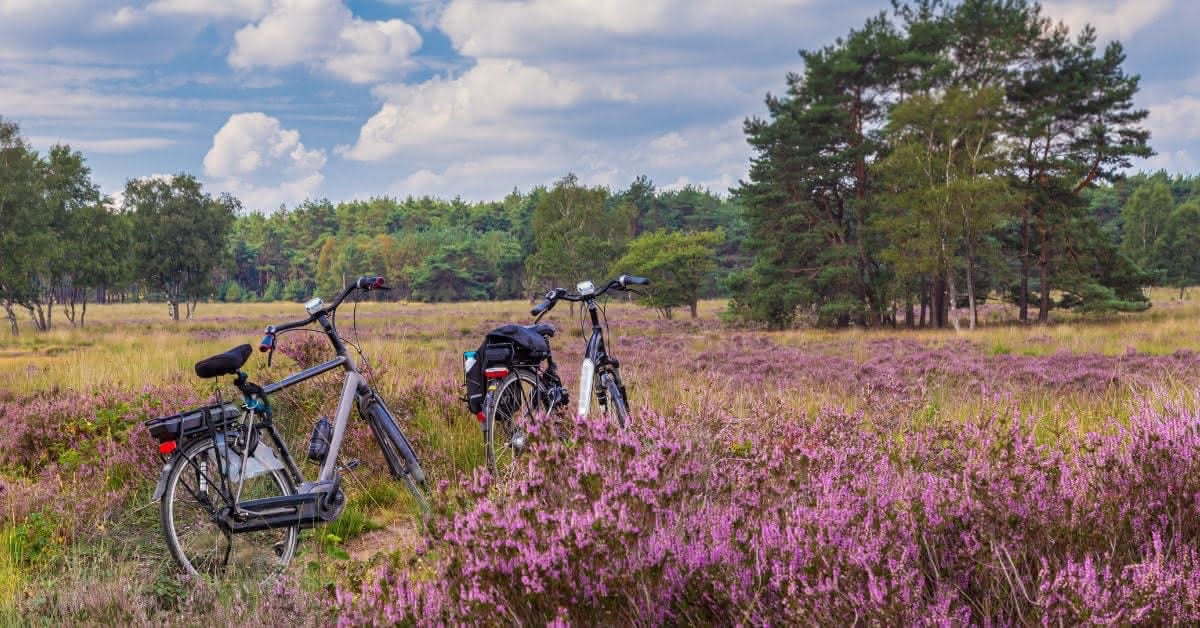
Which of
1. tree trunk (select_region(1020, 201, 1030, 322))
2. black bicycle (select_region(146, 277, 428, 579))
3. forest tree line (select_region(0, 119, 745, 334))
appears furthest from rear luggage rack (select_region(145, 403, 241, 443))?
tree trunk (select_region(1020, 201, 1030, 322))

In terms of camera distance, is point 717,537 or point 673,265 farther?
point 673,265

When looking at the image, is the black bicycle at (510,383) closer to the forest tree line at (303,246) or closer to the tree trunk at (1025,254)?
the forest tree line at (303,246)

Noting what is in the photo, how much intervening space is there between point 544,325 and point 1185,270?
63730 millimetres

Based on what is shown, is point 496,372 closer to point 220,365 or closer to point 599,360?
point 599,360

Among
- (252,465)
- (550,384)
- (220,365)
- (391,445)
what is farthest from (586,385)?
(220,365)

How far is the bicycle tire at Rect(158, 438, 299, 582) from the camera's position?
138 inches

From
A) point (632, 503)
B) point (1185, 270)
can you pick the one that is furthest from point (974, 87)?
point (1185, 270)

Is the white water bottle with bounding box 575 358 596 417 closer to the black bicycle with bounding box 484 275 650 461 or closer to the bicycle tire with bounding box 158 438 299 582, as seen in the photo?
the black bicycle with bounding box 484 275 650 461

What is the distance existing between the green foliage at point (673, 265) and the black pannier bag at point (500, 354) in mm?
36440

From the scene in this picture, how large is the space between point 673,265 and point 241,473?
131 ft

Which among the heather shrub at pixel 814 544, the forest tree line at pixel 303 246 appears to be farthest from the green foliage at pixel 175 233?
the heather shrub at pixel 814 544

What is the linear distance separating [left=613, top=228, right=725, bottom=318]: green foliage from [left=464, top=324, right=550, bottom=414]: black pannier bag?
36.4 metres

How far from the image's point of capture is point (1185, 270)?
5284 cm

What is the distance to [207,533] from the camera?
395 cm
